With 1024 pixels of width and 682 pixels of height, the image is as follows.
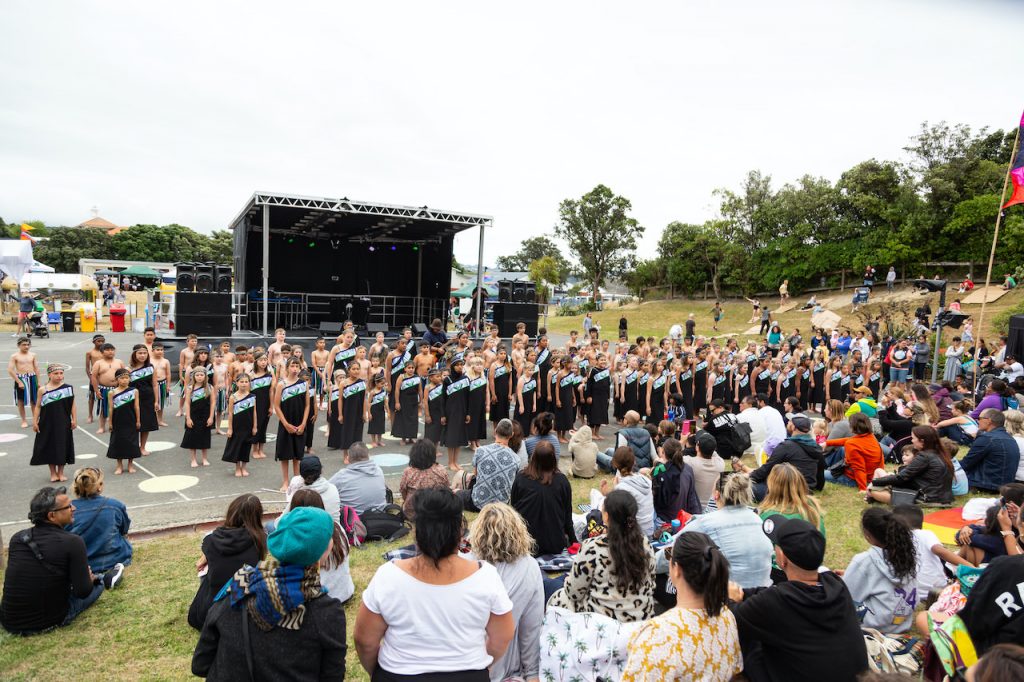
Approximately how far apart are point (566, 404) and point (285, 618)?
857cm

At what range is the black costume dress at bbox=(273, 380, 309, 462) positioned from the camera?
7508mm

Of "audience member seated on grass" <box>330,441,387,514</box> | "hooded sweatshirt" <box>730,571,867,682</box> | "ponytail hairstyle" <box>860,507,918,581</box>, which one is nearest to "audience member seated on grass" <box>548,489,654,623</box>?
"hooded sweatshirt" <box>730,571,867,682</box>

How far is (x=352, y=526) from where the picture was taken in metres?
5.39

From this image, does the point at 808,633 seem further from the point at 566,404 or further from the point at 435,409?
the point at 566,404

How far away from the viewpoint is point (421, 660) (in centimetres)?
238

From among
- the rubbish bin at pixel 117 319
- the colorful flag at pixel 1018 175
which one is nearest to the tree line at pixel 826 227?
the colorful flag at pixel 1018 175

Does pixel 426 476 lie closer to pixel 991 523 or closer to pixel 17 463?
pixel 991 523

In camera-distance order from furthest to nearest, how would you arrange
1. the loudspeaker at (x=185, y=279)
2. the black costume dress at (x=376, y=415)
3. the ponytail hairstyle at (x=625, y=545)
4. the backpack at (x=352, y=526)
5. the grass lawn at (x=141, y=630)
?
the loudspeaker at (x=185, y=279), the black costume dress at (x=376, y=415), the backpack at (x=352, y=526), the grass lawn at (x=141, y=630), the ponytail hairstyle at (x=625, y=545)

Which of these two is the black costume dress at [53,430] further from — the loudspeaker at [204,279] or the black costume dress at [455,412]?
the loudspeaker at [204,279]

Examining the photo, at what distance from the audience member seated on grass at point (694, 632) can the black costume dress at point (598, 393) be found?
27.6ft

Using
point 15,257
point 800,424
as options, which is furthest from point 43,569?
point 15,257

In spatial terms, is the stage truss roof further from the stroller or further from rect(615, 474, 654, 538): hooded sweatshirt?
rect(615, 474, 654, 538): hooded sweatshirt

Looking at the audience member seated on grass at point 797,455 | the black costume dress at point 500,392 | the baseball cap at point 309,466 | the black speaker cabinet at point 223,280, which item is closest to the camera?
the baseball cap at point 309,466

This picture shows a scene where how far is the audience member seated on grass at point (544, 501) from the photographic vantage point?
450 centimetres
